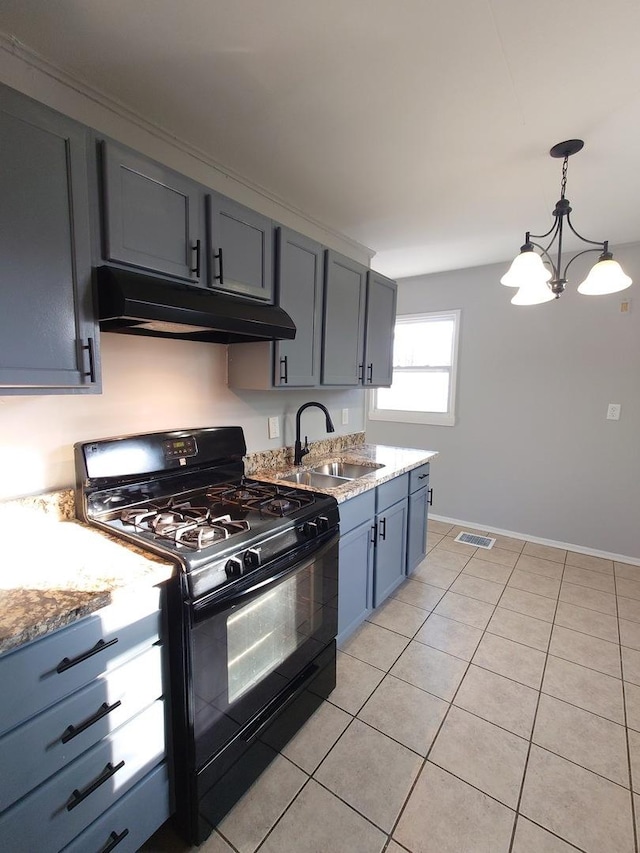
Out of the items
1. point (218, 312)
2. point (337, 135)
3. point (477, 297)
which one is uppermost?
point (337, 135)

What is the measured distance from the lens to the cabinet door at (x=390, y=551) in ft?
7.69

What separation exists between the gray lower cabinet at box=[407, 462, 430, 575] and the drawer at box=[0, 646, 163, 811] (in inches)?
74.4

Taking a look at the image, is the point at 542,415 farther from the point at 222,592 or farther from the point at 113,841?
the point at 113,841

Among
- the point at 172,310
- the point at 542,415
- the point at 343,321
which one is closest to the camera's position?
the point at 172,310

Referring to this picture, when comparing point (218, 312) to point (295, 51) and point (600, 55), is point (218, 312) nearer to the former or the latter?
point (295, 51)

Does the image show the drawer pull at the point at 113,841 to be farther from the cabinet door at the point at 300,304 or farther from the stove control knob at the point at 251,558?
the cabinet door at the point at 300,304

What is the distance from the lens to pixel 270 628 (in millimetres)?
1472

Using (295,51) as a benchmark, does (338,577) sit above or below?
below

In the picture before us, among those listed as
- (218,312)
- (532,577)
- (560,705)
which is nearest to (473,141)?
(218,312)

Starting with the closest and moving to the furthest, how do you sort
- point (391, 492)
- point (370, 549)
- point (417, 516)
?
point (370, 549)
point (391, 492)
point (417, 516)

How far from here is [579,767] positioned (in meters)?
1.54

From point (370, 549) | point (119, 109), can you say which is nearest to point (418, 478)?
point (370, 549)

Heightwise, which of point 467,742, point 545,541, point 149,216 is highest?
point 149,216

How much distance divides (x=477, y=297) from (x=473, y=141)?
2.08m
